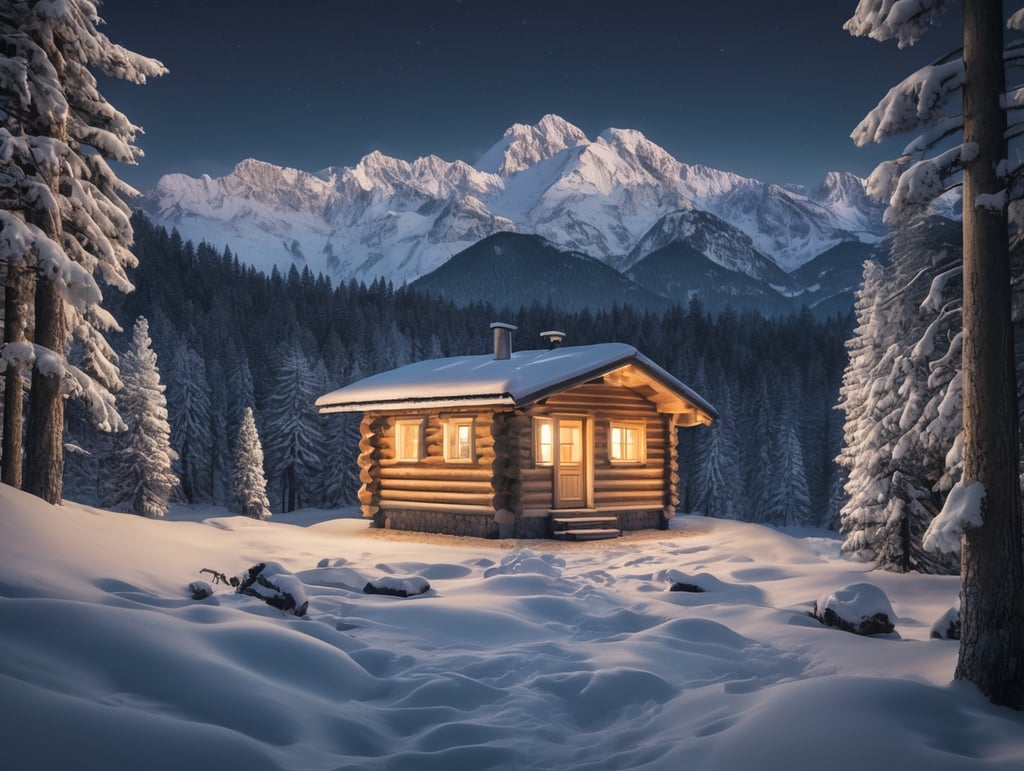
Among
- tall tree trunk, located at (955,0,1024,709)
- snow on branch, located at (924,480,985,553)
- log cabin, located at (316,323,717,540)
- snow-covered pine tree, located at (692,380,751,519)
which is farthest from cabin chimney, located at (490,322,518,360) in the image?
snow-covered pine tree, located at (692,380,751,519)

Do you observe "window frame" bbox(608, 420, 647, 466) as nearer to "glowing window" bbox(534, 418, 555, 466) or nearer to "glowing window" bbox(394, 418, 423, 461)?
"glowing window" bbox(534, 418, 555, 466)

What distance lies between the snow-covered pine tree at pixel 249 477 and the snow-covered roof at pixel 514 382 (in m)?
20.6

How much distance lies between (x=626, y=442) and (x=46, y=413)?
14.5 metres

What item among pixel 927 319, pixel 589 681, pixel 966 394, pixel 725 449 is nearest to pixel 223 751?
pixel 589 681

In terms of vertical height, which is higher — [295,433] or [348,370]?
[348,370]

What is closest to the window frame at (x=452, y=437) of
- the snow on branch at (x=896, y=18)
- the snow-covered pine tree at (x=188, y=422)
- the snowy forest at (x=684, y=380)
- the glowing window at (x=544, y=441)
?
the glowing window at (x=544, y=441)

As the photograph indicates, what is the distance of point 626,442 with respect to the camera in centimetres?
2155

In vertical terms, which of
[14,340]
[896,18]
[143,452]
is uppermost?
[896,18]

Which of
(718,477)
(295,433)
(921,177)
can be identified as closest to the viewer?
(921,177)

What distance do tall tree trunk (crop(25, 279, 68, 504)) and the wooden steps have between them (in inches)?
442

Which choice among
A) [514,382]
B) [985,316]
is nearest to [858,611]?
[985,316]

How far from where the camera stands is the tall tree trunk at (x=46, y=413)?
11.7 metres

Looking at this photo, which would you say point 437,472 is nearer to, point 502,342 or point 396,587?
point 502,342

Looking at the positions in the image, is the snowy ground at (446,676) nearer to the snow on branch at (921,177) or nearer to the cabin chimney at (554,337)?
the snow on branch at (921,177)
